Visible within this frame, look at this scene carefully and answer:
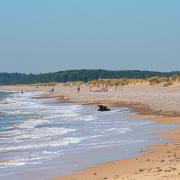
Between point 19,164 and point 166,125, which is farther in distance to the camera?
point 166,125

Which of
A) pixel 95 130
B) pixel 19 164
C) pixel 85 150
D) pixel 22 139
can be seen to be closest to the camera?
pixel 19 164

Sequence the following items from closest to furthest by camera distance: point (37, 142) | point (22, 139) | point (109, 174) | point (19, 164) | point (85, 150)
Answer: point (109, 174) < point (19, 164) < point (85, 150) < point (37, 142) < point (22, 139)

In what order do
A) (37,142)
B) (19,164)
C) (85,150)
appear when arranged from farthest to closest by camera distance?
(37,142) < (85,150) < (19,164)

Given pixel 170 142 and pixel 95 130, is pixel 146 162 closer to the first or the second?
pixel 170 142

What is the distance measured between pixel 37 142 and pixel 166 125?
7.94 m

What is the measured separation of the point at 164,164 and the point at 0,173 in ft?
14.1

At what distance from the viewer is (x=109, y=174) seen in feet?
41.4

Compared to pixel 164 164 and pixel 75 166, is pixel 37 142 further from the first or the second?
pixel 164 164

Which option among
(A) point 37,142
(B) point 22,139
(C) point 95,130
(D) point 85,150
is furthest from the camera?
(C) point 95,130

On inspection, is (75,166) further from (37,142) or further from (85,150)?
(37,142)

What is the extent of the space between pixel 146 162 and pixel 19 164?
3.69 meters

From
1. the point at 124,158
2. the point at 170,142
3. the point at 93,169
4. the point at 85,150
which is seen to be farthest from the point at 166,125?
the point at 93,169

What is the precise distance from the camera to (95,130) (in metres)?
25.4

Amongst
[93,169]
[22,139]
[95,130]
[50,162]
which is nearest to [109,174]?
[93,169]
